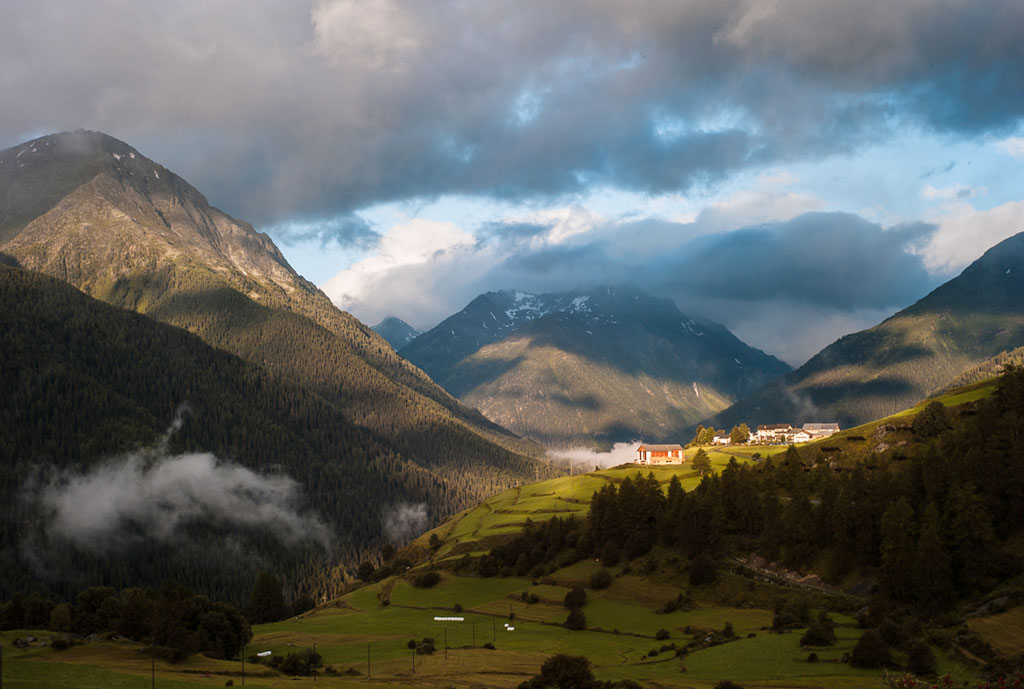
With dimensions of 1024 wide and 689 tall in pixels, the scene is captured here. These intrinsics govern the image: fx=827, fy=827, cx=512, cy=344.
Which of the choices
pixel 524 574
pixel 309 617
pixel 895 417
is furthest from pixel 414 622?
pixel 895 417

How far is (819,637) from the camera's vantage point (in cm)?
9188

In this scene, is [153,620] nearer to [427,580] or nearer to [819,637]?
[427,580]

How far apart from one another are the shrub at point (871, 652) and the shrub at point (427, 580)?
356 feet

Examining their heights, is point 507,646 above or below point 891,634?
below

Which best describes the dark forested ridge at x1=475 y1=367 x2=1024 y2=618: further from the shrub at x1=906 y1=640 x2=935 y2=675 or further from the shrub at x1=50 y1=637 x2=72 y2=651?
the shrub at x1=50 y1=637 x2=72 y2=651

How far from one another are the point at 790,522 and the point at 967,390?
276ft

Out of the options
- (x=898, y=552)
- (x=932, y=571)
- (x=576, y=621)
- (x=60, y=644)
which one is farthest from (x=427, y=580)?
(x=932, y=571)

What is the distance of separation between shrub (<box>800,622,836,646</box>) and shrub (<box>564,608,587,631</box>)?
146ft

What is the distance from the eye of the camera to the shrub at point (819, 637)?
91.7 metres

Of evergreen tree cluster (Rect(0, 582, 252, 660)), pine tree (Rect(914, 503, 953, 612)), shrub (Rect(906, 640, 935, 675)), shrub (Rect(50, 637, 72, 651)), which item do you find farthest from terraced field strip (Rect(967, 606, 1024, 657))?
shrub (Rect(50, 637, 72, 651))

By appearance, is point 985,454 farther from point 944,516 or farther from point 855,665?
point 855,665

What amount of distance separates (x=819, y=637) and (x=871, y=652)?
10.5 metres

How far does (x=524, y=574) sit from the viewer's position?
6629 inches

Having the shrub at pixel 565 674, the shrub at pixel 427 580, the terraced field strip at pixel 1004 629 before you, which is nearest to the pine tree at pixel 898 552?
the terraced field strip at pixel 1004 629
